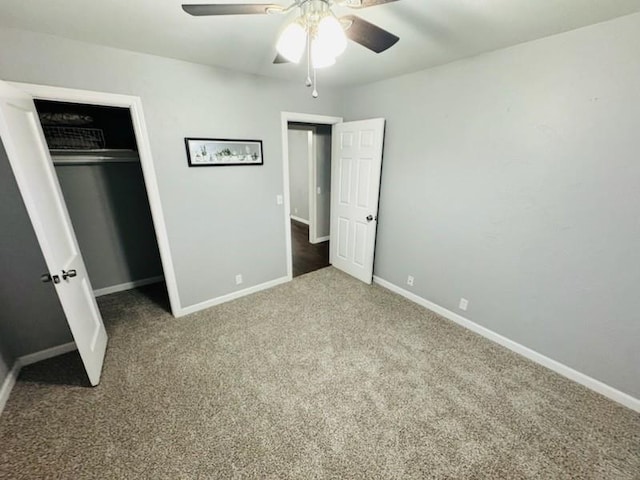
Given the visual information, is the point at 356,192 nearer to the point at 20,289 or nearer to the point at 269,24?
the point at 269,24

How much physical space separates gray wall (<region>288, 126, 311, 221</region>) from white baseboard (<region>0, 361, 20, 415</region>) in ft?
15.0

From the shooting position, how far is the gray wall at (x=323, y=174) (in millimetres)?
4305

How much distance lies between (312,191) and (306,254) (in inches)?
45.9

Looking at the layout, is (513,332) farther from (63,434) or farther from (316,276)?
(63,434)

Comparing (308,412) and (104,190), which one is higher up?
(104,190)

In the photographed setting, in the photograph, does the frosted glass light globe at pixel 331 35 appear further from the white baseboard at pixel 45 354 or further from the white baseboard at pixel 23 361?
the white baseboard at pixel 45 354

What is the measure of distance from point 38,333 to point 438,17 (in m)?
3.63

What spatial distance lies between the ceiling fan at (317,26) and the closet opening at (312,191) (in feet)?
8.17

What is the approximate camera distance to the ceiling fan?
0.99m

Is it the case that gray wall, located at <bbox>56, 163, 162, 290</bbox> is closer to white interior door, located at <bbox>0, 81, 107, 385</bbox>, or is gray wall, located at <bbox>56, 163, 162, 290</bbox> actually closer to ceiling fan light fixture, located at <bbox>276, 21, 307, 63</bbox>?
white interior door, located at <bbox>0, 81, 107, 385</bbox>

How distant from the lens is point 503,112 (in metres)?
1.96

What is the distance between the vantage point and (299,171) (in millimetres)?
5586

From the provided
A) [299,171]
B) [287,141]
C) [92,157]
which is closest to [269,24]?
[287,141]

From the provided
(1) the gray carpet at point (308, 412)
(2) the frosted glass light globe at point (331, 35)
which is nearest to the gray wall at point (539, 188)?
(1) the gray carpet at point (308, 412)
